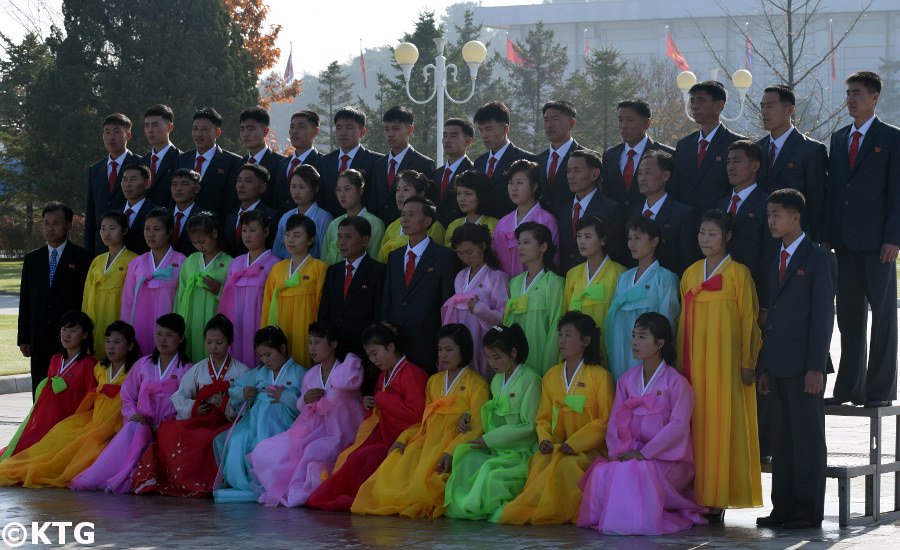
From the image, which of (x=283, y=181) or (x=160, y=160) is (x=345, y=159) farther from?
(x=160, y=160)

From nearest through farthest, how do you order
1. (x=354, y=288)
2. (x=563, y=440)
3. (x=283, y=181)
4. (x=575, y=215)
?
1. (x=563, y=440)
2. (x=575, y=215)
3. (x=354, y=288)
4. (x=283, y=181)

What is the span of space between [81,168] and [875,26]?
58.1m

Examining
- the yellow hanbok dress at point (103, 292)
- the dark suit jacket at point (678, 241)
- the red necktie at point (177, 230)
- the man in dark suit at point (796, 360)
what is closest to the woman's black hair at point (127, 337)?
the yellow hanbok dress at point (103, 292)

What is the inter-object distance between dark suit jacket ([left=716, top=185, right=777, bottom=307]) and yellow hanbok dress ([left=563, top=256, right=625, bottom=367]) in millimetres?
766

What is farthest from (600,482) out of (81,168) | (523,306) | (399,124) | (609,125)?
(609,125)

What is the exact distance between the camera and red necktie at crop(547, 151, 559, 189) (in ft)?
31.0

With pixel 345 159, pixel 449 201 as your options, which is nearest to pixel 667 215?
pixel 449 201

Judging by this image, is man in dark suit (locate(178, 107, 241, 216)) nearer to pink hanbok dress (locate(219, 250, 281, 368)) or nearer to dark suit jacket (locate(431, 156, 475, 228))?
pink hanbok dress (locate(219, 250, 281, 368))

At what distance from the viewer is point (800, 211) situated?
7676 mm

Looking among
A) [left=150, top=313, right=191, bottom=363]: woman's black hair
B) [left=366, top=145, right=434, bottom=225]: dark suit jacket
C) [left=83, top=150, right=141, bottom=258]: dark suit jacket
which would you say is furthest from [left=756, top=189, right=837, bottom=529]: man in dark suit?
[left=83, top=150, right=141, bottom=258]: dark suit jacket

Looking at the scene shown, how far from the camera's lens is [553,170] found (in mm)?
9477

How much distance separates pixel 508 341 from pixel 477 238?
0.82 m

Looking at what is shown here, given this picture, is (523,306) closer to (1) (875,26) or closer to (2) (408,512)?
(2) (408,512)

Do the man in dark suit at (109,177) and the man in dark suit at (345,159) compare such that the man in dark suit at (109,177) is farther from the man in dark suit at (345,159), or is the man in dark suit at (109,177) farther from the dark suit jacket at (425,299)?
the dark suit jacket at (425,299)
